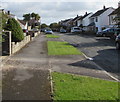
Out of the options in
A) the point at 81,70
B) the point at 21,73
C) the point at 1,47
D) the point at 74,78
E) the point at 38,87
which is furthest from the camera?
the point at 1,47

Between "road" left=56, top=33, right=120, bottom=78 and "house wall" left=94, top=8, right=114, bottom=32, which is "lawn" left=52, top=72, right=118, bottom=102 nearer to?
"road" left=56, top=33, right=120, bottom=78

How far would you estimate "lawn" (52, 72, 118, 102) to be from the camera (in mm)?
5341

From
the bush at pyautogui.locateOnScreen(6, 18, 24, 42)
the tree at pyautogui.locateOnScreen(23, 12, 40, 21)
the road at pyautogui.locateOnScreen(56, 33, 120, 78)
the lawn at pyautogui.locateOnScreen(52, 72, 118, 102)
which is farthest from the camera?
the tree at pyautogui.locateOnScreen(23, 12, 40, 21)

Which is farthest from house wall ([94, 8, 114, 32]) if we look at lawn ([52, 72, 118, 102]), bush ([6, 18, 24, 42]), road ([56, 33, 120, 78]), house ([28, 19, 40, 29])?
lawn ([52, 72, 118, 102])

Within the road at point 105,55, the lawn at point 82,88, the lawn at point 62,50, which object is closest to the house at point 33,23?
the road at point 105,55

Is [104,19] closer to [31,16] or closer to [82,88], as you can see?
[31,16]

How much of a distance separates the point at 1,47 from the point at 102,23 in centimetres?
4848

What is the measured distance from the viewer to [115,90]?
6.00 metres

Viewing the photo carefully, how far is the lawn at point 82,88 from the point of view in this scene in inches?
210

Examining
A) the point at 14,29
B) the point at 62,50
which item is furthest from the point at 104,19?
the point at 14,29

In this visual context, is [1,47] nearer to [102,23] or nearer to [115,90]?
[115,90]

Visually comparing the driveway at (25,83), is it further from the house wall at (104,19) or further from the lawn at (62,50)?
the house wall at (104,19)

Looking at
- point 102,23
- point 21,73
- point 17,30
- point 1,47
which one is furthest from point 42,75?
point 102,23

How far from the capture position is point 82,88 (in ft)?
19.9
